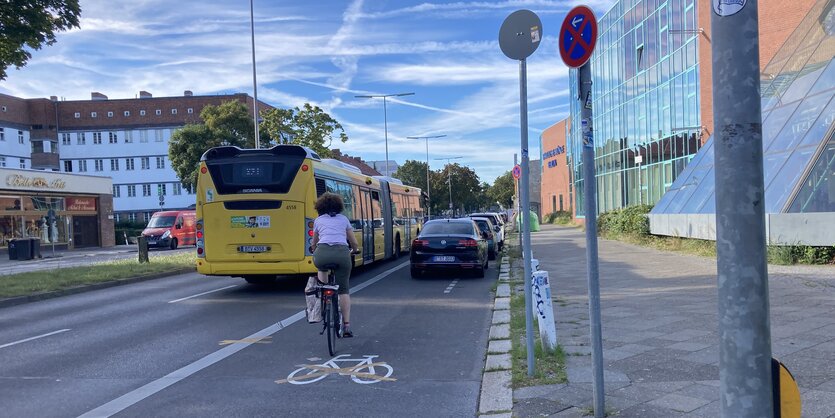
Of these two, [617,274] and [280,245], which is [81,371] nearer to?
[280,245]

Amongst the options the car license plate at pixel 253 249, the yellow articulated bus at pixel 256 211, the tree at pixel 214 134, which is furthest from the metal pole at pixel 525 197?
the tree at pixel 214 134

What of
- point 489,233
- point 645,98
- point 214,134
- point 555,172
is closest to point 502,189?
point 555,172

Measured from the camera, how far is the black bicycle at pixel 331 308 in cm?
691

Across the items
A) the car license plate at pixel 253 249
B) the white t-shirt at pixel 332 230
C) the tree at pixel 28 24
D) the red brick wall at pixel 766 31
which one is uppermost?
the red brick wall at pixel 766 31

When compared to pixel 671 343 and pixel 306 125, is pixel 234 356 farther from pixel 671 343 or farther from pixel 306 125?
pixel 306 125

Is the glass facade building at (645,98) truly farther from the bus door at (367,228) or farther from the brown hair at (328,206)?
the brown hair at (328,206)

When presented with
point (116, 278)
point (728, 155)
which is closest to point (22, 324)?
point (116, 278)

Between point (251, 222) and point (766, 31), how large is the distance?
75.6 feet

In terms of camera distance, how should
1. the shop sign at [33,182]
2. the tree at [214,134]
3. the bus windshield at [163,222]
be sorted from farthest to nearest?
1. the tree at [214,134]
2. the bus windshield at [163,222]
3. the shop sign at [33,182]

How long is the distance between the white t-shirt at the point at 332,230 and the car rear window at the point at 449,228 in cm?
773

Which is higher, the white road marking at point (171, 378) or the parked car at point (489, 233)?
the parked car at point (489, 233)

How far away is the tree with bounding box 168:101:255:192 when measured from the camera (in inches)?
1912

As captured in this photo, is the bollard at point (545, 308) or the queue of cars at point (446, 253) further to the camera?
the queue of cars at point (446, 253)

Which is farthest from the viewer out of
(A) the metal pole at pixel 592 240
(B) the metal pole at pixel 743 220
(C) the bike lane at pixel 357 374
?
(C) the bike lane at pixel 357 374
